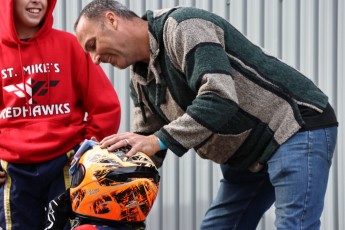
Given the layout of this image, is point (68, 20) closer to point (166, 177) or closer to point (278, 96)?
point (166, 177)

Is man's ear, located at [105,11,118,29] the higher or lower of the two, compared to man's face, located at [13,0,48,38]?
higher

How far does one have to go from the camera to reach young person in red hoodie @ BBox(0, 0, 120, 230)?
4.02 meters

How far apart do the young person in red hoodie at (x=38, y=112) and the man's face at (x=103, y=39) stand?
2.70 ft

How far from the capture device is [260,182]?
3674 mm

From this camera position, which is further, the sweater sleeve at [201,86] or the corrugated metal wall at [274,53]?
the corrugated metal wall at [274,53]

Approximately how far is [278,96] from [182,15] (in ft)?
1.55

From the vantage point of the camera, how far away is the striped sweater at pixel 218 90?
3037mm

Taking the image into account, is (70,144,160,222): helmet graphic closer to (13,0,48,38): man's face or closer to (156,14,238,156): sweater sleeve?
(156,14,238,156): sweater sleeve

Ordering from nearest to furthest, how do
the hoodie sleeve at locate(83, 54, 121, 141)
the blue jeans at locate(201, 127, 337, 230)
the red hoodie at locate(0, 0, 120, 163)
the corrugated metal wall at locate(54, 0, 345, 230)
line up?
the blue jeans at locate(201, 127, 337, 230) → the red hoodie at locate(0, 0, 120, 163) → the hoodie sleeve at locate(83, 54, 121, 141) → the corrugated metal wall at locate(54, 0, 345, 230)

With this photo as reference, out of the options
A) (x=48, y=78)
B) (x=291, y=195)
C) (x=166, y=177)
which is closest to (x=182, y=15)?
(x=291, y=195)

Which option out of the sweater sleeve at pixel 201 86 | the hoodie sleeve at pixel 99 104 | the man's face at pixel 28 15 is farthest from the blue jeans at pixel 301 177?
the man's face at pixel 28 15

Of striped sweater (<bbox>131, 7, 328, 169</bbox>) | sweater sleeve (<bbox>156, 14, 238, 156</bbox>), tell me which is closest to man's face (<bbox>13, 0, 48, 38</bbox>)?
striped sweater (<bbox>131, 7, 328, 169</bbox>)

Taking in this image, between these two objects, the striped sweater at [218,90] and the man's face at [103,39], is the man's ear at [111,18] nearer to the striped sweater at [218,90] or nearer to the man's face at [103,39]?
the man's face at [103,39]

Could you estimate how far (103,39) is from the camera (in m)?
3.24
